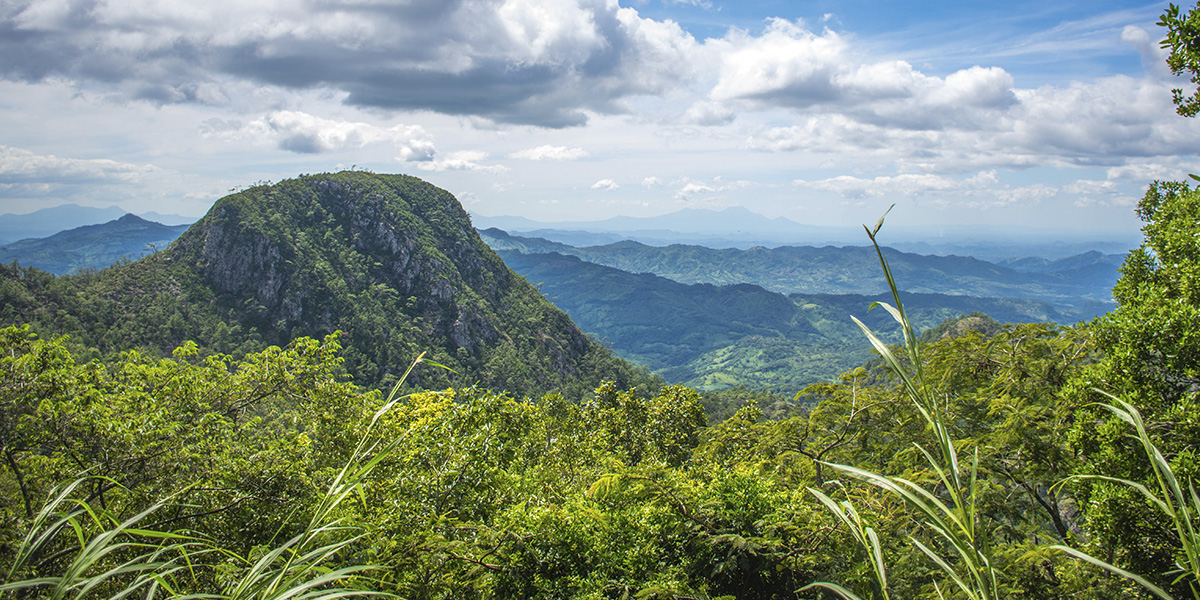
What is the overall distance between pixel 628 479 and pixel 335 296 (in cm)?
11414

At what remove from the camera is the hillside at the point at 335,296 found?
8400 cm

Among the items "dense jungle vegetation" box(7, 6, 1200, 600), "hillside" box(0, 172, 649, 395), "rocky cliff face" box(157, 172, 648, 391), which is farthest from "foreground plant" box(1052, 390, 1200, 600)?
"rocky cliff face" box(157, 172, 648, 391)

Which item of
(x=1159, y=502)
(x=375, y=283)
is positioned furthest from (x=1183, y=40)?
(x=375, y=283)

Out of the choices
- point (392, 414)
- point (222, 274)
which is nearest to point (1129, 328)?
point (392, 414)

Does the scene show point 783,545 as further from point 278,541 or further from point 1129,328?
point 278,541

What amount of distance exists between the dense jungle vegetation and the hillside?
265 ft

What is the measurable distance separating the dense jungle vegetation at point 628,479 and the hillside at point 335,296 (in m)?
80.7

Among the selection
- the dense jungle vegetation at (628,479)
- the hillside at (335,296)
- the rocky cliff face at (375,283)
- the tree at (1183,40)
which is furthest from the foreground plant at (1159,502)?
the rocky cliff face at (375,283)

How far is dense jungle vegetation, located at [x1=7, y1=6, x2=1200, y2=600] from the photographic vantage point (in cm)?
609

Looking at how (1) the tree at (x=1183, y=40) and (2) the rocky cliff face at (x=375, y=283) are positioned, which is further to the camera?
(2) the rocky cliff face at (x=375, y=283)

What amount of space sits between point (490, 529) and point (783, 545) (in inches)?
136

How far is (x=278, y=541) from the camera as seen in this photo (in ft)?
28.5

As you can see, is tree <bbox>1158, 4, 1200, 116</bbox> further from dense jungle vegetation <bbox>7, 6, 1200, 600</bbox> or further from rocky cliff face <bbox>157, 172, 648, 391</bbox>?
rocky cliff face <bbox>157, 172, 648, 391</bbox>

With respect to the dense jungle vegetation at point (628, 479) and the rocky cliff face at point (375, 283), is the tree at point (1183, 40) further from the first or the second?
the rocky cliff face at point (375, 283)
